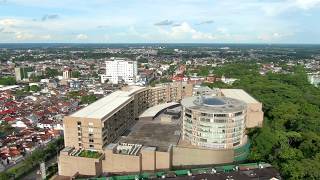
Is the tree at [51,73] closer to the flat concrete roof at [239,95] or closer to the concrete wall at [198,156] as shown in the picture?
the flat concrete roof at [239,95]

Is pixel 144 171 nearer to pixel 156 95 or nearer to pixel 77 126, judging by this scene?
pixel 77 126

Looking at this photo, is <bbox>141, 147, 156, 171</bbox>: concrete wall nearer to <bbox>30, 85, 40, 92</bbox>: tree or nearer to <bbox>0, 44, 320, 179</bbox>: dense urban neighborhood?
<bbox>0, 44, 320, 179</bbox>: dense urban neighborhood

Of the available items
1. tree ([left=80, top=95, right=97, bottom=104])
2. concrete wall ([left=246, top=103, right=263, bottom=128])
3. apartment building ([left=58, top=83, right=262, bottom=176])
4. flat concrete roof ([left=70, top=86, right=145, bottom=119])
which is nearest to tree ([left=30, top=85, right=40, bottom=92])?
tree ([left=80, top=95, right=97, bottom=104])

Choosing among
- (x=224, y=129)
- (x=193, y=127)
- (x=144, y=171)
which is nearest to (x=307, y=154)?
(x=224, y=129)

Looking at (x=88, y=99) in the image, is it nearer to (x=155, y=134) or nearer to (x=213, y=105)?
(x=155, y=134)

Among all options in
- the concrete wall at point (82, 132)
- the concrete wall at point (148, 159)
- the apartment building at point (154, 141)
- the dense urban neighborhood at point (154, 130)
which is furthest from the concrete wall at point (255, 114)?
the concrete wall at point (82, 132)

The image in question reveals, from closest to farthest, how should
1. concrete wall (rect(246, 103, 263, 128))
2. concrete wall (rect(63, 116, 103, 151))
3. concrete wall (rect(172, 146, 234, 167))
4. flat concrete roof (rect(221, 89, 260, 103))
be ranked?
1. concrete wall (rect(172, 146, 234, 167))
2. concrete wall (rect(63, 116, 103, 151))
3. concrete wall (rect(246, 103, 263, 128))
4. flat concrete roof (rect(221, 89, 260, 103))

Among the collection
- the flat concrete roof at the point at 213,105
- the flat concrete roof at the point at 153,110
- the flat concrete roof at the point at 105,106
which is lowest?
the flat concrete roof at the point at 153,110

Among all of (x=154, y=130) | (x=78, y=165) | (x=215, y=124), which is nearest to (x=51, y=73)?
(x=154, y=130)
